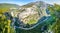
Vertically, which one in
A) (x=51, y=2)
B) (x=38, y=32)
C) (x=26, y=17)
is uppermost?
(x=51, y=2)

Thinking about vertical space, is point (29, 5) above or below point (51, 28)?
above

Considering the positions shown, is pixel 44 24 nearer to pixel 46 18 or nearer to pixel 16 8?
pixel 46 18

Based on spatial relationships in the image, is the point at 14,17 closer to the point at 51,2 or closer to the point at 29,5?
the point at 29,5

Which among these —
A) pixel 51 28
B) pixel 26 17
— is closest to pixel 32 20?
pixel 26 17

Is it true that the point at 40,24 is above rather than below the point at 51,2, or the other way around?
below

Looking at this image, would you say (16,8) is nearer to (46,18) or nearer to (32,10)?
(32,10)

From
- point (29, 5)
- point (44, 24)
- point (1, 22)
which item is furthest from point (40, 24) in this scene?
point (1, 22)
